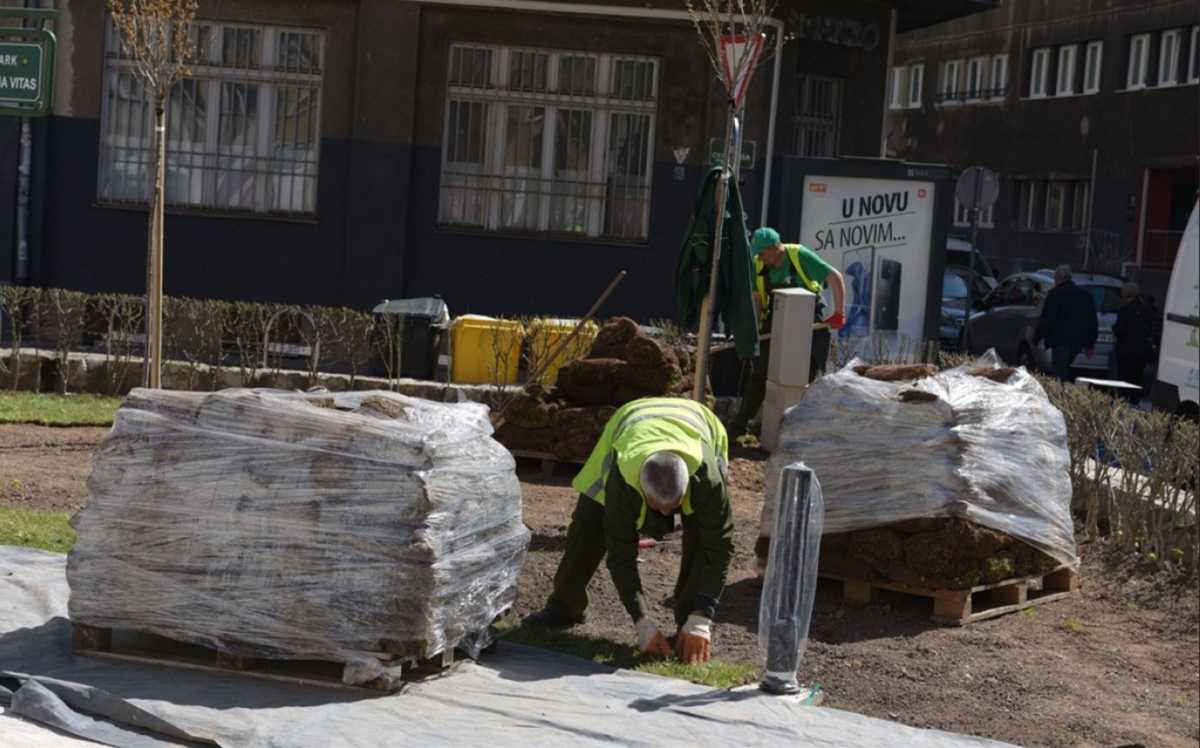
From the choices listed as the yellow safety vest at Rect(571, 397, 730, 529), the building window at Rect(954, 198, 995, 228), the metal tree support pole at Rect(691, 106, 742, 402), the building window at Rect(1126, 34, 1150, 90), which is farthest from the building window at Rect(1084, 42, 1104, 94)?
the yellow safety vest at Rect(571, 397, 730, 529)

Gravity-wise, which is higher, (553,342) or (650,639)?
(553,342)

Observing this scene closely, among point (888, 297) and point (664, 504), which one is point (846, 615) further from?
point (888, 297)

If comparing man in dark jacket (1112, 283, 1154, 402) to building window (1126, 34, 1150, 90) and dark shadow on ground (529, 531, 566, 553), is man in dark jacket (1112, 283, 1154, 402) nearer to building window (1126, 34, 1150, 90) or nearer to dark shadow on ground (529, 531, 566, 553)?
dark shadow on ground (529, 531, 566, 553)

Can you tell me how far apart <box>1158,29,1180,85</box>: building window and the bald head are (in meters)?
34.4

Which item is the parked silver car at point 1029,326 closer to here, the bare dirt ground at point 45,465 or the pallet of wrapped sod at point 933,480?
the bare dirt ground at point 45,465

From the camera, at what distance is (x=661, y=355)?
11.8m

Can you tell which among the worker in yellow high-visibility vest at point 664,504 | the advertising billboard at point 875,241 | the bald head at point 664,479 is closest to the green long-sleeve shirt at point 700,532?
the worker in yellow high-visibility vest at point 664,504

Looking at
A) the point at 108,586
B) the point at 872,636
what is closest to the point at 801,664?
the point at 872,636

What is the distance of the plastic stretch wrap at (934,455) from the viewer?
333 inches

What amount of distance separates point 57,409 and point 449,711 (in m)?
7.96

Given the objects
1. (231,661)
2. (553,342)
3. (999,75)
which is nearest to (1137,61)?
(999,75)

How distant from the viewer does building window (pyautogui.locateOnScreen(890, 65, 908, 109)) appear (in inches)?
2056

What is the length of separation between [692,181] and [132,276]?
6.19m

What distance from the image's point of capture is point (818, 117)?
19609 millimetres
